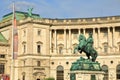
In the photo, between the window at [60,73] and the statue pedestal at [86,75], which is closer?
the statue pedestal at [86,75]

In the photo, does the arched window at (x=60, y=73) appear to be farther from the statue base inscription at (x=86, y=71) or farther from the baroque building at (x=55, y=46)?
the statue base inscription at (x=86, y=71)

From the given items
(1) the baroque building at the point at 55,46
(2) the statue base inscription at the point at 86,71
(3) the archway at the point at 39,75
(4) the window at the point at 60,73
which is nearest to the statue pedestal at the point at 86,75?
(2) the statue base inscription at the point at 86,71

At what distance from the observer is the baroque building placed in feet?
289

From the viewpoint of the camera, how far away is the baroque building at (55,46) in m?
88.1

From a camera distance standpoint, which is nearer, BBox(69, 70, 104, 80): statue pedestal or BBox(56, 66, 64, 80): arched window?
BBox(69, 70, 104, 80): statue pedestal

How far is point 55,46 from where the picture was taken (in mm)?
94625

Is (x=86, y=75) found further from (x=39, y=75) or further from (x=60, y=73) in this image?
(x=60, y=73)

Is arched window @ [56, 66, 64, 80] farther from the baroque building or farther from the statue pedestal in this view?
the statue pedestal

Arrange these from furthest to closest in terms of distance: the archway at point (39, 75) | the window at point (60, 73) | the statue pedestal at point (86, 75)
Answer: the window at point (60, 73), the archway at point (39, 75), the statue pedestal at point (86, 75)

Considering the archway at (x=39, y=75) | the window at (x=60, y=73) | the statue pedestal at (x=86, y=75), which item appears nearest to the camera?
the statue pedestal at (x=86, y=75)

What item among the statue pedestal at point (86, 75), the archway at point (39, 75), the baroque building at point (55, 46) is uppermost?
the baroque building at point (55, 46)

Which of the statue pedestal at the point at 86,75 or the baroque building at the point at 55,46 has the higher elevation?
the baroque building at the point at 55,46

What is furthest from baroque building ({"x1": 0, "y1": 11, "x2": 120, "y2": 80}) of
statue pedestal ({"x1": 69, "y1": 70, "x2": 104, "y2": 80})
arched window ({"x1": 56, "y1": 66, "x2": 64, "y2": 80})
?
statue pedestal ({"x1": 69, "y1": 70, "x2": 104, "y2": 80})

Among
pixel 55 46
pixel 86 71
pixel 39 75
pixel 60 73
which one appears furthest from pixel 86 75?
pixel 55 46
